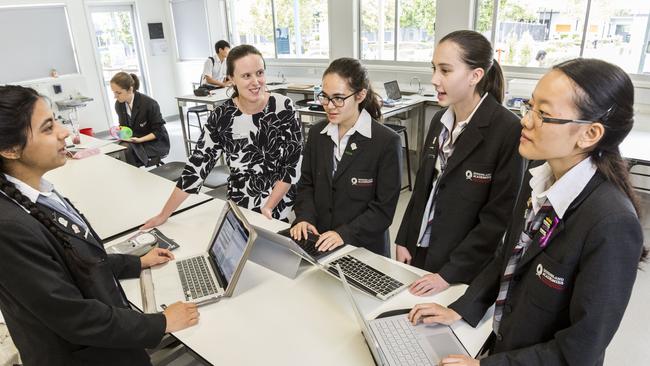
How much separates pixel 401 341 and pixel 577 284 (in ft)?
1.64

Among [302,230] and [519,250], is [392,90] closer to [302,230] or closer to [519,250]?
[302,230]

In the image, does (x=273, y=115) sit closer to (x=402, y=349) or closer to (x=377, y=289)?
(x=377, y=289)

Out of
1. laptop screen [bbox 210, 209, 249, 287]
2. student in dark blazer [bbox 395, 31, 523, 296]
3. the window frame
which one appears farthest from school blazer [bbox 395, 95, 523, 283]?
the window frame

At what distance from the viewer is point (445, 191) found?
158 cm

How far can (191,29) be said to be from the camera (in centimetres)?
777

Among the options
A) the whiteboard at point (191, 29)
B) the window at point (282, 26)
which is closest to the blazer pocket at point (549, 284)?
the window at point (282, 26)

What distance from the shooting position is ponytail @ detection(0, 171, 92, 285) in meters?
1.03

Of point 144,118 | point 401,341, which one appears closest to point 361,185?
point 401,341

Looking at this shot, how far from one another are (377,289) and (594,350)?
0.68 meters

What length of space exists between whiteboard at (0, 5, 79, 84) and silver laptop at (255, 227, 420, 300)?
6.29m

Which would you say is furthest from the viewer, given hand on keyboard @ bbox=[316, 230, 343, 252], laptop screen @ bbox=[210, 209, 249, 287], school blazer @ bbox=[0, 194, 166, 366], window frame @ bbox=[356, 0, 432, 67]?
window frame @ bbox=[356, 0, 432, 67]

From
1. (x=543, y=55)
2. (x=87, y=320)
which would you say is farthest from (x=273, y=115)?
(x=543, y=55)

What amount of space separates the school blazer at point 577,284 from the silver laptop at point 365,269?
432 mm

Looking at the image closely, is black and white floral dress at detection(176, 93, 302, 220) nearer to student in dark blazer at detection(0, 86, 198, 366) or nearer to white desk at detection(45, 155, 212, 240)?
white desk at detection(45, 155, 212, 240)
